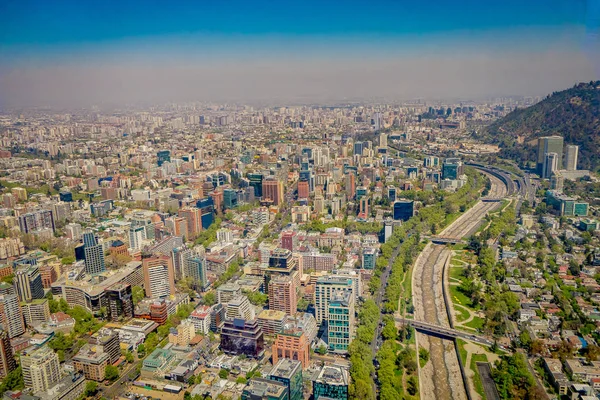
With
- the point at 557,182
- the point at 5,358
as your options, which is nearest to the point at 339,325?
the point at 5,358

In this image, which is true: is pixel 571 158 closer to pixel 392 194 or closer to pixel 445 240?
pixel 392 194

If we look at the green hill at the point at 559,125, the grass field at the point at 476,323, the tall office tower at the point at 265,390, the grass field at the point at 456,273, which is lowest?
the grass field at the point at 476,323

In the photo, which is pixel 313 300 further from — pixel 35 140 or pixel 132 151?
pixel 132 151

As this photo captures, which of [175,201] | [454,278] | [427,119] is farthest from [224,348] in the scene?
[427,119]

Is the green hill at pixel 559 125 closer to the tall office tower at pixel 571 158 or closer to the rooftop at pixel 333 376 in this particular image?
the tall office tower at pixel 571 158

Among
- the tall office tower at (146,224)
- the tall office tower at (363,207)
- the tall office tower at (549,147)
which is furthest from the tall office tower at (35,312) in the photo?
the tall office tower at (549,147)

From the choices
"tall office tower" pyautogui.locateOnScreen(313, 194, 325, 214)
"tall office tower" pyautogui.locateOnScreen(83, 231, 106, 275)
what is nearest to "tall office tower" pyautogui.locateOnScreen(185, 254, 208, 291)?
"tall office tower" pyautogui.locateOnScreen(83, 231, 106, 275)
